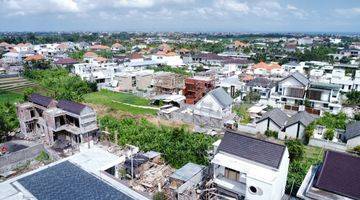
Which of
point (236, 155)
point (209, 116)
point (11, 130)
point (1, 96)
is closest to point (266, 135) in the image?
point (209, 116)

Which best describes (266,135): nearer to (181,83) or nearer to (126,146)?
(126,146)

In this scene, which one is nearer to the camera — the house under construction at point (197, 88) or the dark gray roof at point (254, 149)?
the dark gray roof at point (254, 149)

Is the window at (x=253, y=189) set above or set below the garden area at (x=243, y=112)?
above

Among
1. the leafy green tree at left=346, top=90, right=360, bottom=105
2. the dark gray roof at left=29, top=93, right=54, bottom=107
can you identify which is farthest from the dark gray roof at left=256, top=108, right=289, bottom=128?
the dark gray roof at left=29, top=93, right=54, bottom=107

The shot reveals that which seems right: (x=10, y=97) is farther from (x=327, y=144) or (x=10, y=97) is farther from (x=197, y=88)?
(x=327, y=144)

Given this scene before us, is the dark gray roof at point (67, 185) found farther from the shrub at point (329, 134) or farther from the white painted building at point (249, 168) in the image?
the shrub at point (329, 134)

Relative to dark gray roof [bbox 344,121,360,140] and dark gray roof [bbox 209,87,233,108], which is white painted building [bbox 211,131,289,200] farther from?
dark gray roof [bbox 209,87,233,108]

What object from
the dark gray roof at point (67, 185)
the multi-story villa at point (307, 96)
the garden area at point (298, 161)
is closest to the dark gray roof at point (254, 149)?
the garden area at point (298, 161)
